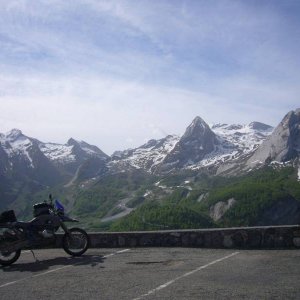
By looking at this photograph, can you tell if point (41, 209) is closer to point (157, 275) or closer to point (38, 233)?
point (38, 233)

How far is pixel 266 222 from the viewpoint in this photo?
17800cm

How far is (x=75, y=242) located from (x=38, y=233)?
3.68ft

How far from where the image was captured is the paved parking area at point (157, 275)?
30.1ft

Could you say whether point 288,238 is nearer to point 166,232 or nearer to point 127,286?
point 166,232

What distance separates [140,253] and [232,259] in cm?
295

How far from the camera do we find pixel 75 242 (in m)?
14.3

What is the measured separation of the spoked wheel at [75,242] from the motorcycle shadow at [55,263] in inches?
12.3

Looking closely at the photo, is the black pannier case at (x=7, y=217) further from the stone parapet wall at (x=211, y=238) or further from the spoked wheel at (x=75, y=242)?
the stone parapet wall at (x=211, y=238)

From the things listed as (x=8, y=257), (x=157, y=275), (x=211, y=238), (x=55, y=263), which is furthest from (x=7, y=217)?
(x=211, y=238)

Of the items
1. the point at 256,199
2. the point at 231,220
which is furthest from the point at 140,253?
the point at 256,199

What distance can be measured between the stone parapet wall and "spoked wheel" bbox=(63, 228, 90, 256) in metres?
1.84

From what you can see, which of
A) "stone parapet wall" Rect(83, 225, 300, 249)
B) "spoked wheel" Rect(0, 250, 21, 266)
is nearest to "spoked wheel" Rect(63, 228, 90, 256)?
"spoked wheel" Rect(0, 250, 21, 266)

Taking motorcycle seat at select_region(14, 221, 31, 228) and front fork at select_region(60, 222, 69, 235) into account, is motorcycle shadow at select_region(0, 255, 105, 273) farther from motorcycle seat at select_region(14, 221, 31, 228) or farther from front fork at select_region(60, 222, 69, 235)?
motorcycle seat at select_region(14, 221, 31, 228)

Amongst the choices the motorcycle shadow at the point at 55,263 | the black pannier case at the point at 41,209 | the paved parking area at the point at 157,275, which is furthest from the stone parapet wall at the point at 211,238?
the black pannier case at the point at 41,209
